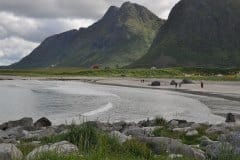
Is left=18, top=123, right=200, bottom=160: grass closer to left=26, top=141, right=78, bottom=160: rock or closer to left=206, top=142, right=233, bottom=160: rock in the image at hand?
left=26, top=141, right=78, bottom=160: rock

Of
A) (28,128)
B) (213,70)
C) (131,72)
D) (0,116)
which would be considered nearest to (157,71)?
(131,72)

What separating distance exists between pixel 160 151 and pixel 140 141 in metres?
0.70

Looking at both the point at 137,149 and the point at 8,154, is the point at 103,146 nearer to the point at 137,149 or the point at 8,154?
the point at 137,149

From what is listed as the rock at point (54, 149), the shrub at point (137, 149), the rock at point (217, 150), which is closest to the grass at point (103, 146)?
the shrub at point (137, 149)

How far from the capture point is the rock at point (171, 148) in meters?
10.5

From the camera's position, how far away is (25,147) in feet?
36.8

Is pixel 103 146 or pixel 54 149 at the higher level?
pixel 54 149

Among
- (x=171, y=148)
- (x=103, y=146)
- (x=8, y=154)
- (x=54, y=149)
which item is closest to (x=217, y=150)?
(x=171, y=148)

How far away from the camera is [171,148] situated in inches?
435

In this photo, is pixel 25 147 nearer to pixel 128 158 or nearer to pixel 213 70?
pixel 128 158

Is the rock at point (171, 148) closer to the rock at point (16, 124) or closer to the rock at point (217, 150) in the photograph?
the rock at point (217, 150)

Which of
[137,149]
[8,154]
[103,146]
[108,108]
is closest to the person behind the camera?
[8,154]

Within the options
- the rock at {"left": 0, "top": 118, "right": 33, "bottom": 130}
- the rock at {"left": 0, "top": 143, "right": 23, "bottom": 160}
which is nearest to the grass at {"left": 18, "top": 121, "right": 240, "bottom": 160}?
the rock at {"left": 0, "top": 143, "right": 23, "bottom": 160}

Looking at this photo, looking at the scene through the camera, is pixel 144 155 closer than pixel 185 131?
Yes
